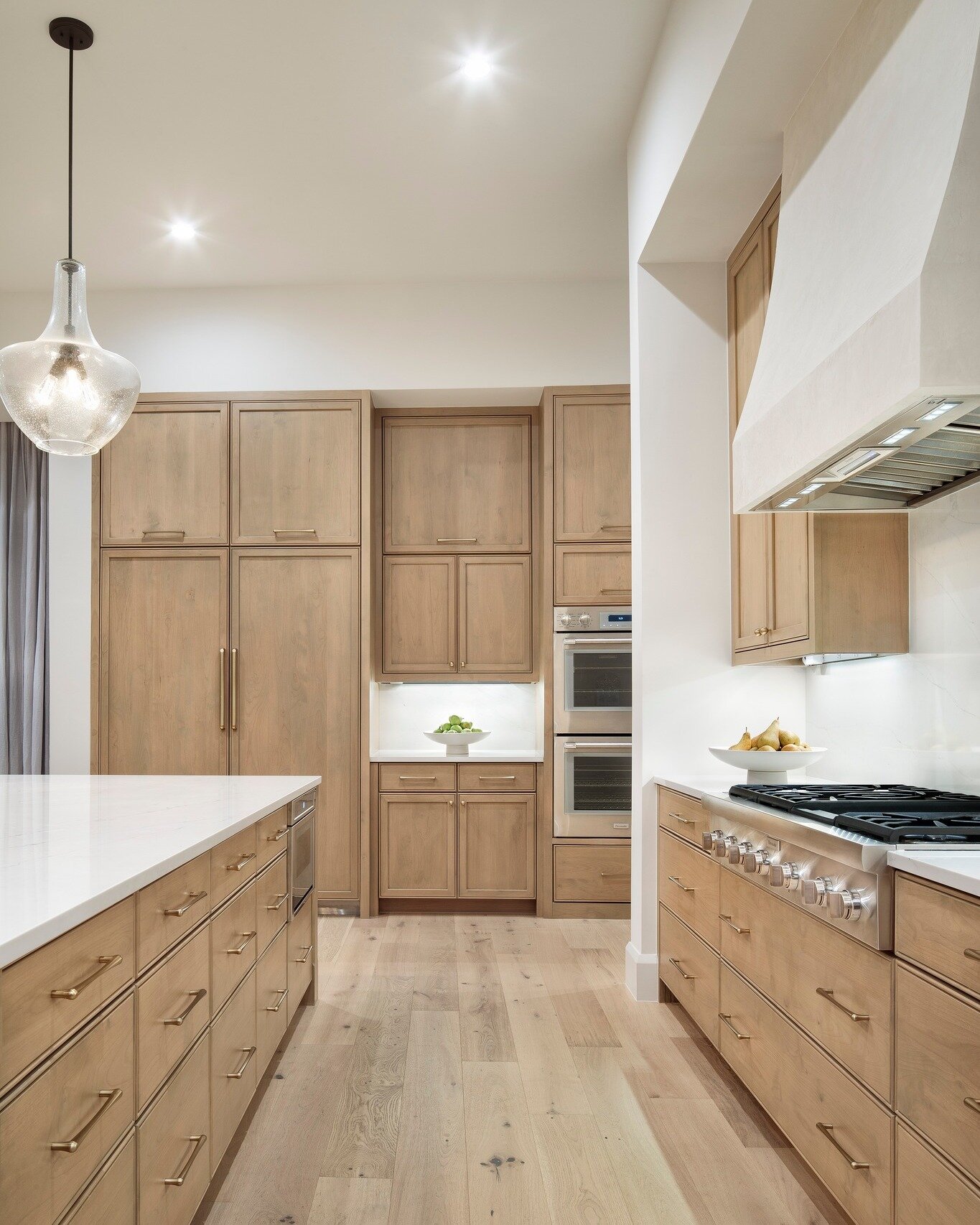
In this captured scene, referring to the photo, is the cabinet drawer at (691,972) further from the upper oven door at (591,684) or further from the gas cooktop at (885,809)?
the upper oven door at (591,684)

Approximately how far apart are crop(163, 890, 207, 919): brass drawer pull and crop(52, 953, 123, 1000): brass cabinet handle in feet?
0.78

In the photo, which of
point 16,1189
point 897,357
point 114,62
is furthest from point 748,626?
point 114,62

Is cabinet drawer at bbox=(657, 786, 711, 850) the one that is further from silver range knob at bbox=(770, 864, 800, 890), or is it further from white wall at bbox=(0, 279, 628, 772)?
white wall at bbox=(0, 279, 628, 772)

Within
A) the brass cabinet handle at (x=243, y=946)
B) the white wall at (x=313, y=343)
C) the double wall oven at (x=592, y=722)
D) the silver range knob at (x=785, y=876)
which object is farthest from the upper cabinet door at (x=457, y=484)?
the silver range knob at (x=785, y=876)

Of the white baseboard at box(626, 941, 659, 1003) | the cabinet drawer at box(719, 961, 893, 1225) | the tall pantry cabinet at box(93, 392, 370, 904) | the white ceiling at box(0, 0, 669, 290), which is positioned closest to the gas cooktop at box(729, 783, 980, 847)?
the cabinet drawer at box(719, 961, 893, 1225)

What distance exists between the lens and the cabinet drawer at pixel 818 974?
5.24ft

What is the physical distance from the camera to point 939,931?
4.66 feet

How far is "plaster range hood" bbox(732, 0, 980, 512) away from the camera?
5.16 feet

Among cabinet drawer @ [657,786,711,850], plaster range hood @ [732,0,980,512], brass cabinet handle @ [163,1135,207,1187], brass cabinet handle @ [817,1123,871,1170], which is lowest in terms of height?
brass cabinet handle @ [163,1135,207,1187]

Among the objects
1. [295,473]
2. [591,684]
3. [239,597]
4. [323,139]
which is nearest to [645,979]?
[591,684]

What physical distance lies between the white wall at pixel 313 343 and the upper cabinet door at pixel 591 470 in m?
0.17

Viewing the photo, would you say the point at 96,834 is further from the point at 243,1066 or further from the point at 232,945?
the point at 243,1066

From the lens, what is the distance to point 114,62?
9.96ft

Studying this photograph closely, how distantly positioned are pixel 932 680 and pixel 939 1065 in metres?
1.24
